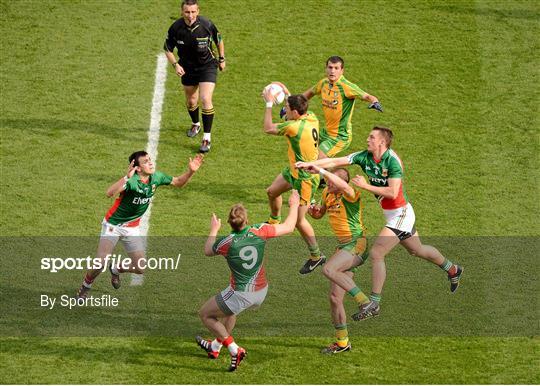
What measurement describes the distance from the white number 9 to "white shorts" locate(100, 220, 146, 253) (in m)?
2.24

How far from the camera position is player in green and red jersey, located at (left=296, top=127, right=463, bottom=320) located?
15.6 m

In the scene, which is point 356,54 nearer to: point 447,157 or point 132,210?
point 447,157

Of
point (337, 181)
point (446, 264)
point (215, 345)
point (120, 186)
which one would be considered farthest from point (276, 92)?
point (215, 345)

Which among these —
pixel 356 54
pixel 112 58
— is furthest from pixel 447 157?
pixel 112 58

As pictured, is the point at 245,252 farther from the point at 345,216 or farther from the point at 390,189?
the point at 390,189

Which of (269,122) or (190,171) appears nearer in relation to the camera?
(190,171)

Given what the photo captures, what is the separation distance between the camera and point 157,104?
21.2m

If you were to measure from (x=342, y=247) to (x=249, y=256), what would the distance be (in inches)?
62.7

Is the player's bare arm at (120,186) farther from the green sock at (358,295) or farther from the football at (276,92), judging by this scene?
the green sock at (358,295)

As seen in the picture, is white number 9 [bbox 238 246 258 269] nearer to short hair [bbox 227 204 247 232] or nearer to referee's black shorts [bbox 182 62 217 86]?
short hair [bbox 227 204 247 232]

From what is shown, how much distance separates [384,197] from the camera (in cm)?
1588

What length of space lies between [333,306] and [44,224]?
512 centimetres

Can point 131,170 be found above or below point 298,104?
below

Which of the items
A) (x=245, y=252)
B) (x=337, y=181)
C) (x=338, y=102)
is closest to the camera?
(x=245, y=252)
